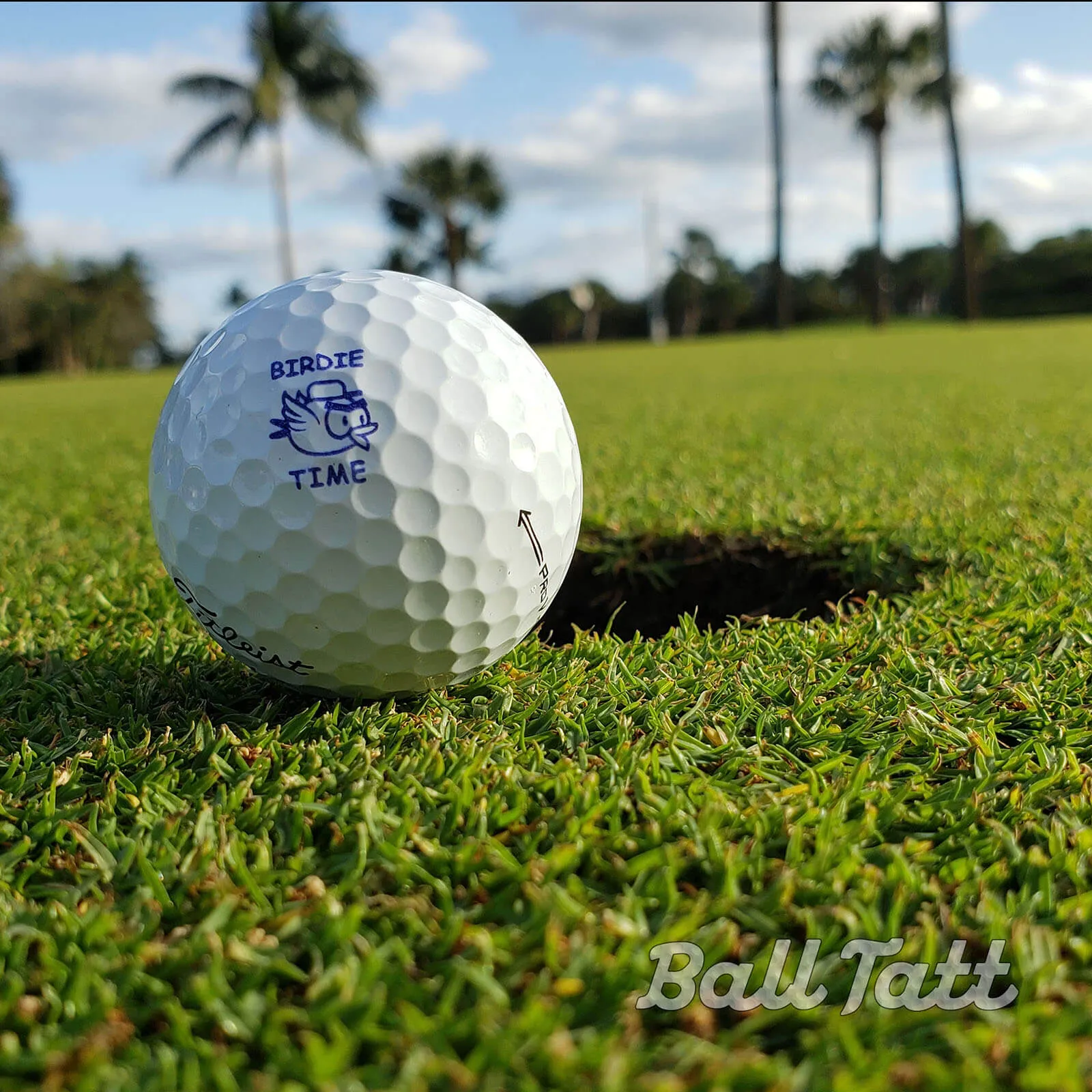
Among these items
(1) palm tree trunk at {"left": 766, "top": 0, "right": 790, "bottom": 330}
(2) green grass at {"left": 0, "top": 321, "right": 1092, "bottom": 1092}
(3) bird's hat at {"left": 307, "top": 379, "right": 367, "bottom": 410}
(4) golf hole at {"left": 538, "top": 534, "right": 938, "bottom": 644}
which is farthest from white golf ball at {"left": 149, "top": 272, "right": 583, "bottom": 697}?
(1) palm tree trunk at {"left": 766, "top": 0, "right": 790, "bottom": 330}

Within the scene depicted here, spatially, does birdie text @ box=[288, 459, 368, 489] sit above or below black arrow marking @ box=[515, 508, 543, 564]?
above

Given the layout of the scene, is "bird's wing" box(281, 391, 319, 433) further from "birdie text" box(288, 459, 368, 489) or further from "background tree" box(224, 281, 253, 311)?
"background tree" box(224, 281, 253, 311)

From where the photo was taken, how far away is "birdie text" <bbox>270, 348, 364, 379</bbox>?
169cm

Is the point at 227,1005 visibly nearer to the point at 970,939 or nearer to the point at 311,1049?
the point at 311,1049

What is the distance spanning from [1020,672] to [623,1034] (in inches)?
49.5

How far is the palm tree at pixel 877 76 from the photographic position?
32156 mm

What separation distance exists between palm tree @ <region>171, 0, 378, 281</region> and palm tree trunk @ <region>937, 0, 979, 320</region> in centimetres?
1792

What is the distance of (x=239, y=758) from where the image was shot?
5.09ft

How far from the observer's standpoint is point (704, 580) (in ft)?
9.07

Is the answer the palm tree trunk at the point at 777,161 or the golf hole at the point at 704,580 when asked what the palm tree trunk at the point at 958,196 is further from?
the golf hole at the point at 704,580

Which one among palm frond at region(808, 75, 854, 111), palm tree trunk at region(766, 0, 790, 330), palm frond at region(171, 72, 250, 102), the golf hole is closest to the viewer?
the golf hole

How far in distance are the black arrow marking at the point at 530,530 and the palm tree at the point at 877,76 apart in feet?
108

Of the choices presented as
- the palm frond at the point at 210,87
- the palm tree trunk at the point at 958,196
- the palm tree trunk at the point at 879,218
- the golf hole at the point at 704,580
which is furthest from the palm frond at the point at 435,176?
the golf hole at the point at 704,580

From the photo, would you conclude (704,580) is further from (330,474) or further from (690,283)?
(690,283)
